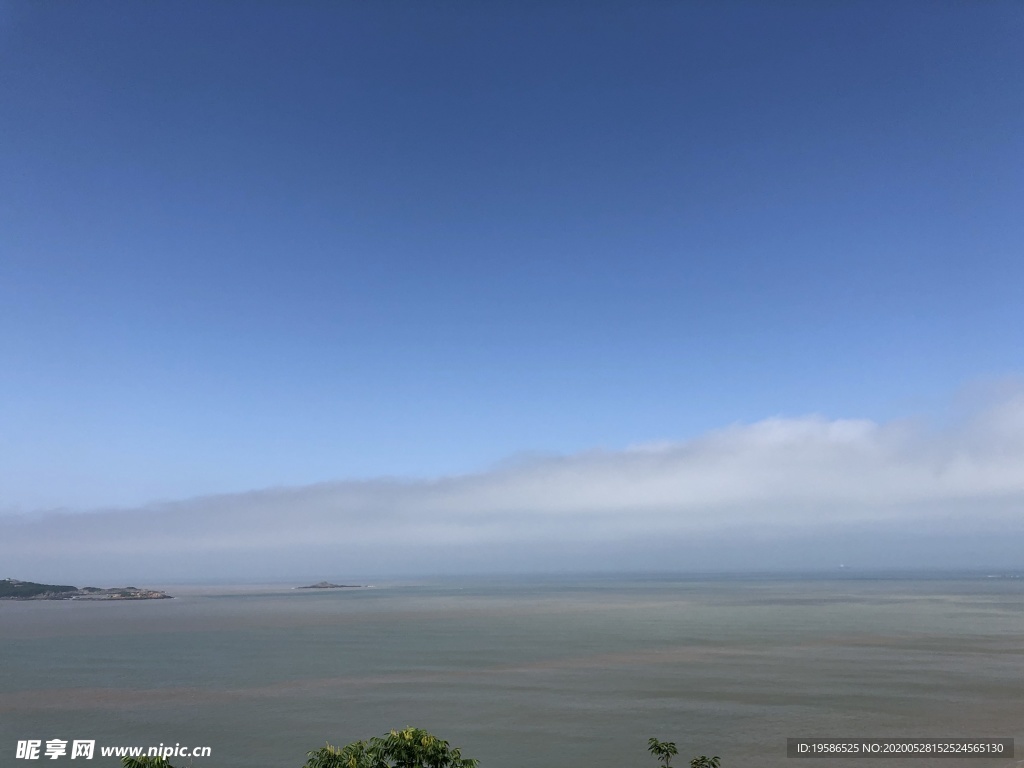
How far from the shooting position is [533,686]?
37.2 metres

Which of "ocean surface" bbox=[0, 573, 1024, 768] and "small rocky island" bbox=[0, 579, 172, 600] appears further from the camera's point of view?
"small rocky island" bbox=[0, 579, 172, 600]

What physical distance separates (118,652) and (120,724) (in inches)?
1051

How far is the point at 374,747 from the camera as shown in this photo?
1202 cm

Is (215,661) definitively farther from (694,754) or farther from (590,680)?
(694,754)

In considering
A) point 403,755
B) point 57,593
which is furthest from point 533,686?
point 57,593

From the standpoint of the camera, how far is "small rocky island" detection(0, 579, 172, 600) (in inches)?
5285

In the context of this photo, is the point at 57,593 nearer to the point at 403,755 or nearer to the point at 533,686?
the point at 533,686

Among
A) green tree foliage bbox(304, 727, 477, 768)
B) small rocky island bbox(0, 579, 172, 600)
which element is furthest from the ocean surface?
small rocky island bbox(0, 579, 172, 600)

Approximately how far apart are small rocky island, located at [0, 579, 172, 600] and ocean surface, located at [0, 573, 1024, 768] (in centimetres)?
6938

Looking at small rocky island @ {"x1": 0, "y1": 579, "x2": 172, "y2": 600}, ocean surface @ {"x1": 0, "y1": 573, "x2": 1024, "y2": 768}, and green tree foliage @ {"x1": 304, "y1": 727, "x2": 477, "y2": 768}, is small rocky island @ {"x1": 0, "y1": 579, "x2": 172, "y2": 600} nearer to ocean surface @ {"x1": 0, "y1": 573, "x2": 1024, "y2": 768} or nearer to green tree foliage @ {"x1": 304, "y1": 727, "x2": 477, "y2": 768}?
ocean surface @ {"x1": 0, "y1": 573, "x2": 1024, "y2": 768}

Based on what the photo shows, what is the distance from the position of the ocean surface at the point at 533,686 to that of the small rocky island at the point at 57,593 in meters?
69.4

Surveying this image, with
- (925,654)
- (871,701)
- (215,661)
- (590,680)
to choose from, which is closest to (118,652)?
A: (215,661)

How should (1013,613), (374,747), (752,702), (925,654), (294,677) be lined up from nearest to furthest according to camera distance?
(374,747) < (752,702) < (294,677) < (925,654) < (1013,613)

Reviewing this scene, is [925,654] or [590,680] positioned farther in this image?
[925,654]
